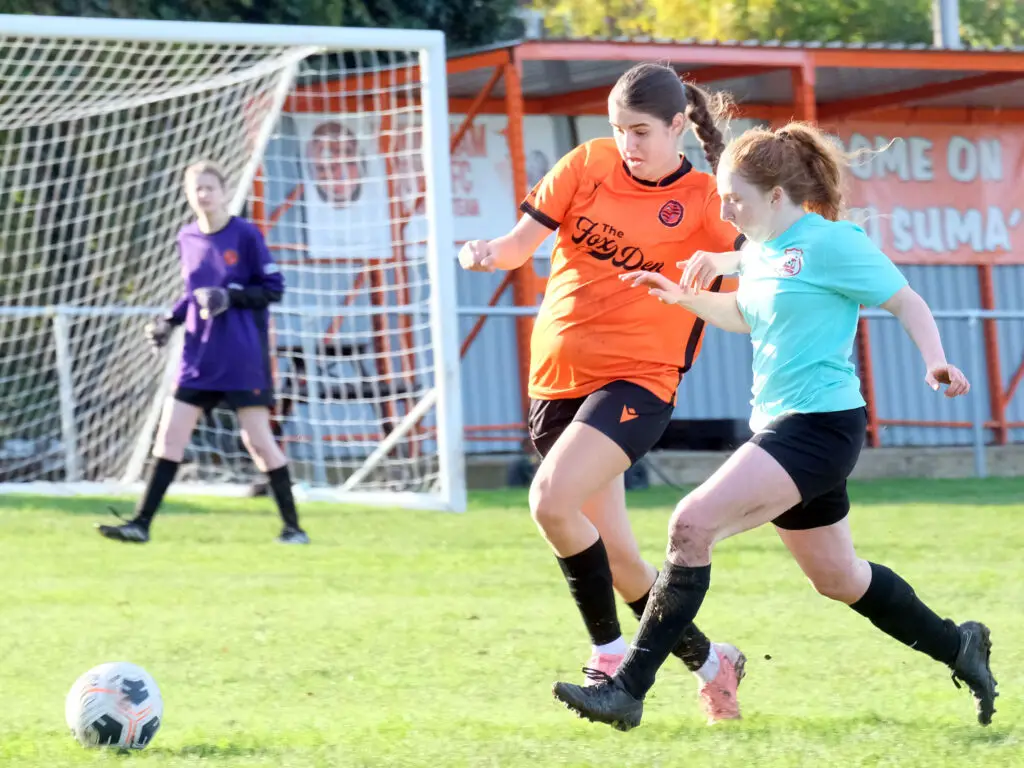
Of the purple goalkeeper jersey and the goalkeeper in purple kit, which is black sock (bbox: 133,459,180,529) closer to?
the goalkeeper in purple kit

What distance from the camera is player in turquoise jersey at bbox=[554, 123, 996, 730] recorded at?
4.42 m

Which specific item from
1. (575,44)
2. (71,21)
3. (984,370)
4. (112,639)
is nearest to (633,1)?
(984,370)

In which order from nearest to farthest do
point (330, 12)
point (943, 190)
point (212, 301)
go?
point (212, 301), point (330, 12), point (943, 190)

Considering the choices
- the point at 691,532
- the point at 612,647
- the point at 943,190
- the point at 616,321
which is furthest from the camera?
the point at 943,190

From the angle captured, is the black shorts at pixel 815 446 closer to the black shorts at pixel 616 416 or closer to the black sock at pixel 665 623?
the black sock at pixel 665 623

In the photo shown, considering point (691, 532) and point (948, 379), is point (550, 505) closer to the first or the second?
point (691, 532)

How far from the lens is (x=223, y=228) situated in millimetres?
9547

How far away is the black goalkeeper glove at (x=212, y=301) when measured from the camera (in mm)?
9320

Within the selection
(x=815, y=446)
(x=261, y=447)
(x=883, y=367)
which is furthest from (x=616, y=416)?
(x=883, y=367)

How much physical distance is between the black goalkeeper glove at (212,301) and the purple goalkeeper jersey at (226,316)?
77mm

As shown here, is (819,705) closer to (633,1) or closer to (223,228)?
(223,228)

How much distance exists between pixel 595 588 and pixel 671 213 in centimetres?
111

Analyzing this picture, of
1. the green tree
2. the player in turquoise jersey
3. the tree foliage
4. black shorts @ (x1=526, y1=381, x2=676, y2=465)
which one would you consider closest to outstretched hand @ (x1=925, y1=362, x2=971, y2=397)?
the player in turquoise jersey

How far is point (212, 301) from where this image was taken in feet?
30.6
